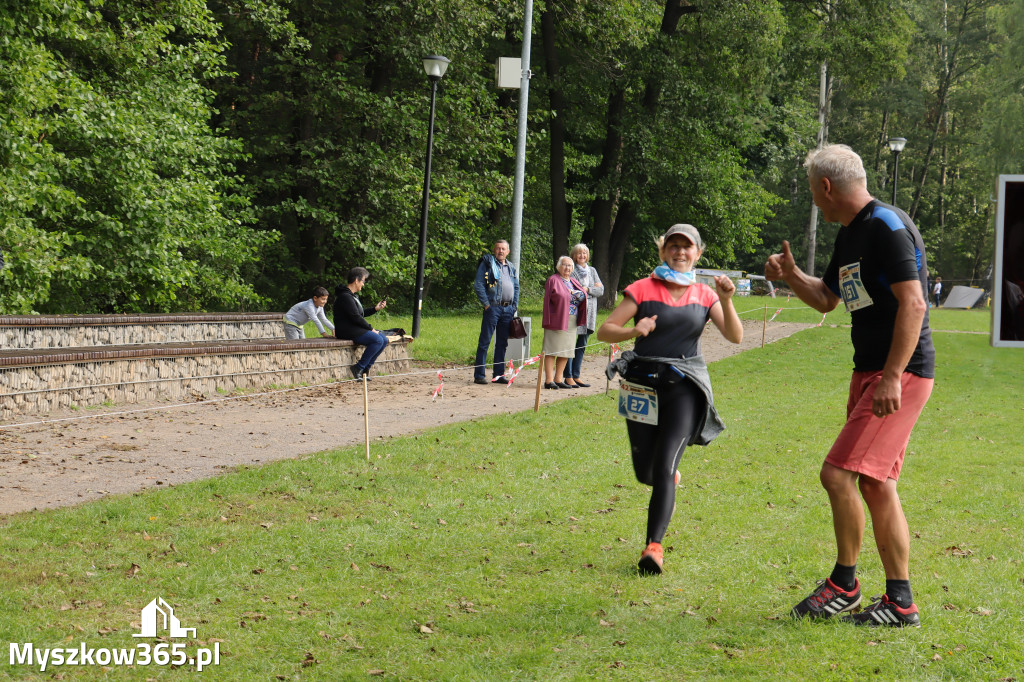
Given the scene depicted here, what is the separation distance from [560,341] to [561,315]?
1.46ft

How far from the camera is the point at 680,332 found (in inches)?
225

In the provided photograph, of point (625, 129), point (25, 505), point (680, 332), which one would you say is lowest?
point (25, 505)

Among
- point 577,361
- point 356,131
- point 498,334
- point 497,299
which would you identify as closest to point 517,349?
point 498,334

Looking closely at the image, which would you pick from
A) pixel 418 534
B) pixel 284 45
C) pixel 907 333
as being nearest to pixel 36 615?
pixel 418 534

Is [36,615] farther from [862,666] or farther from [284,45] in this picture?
[284,45]

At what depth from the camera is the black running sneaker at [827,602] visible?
4871 millimetres

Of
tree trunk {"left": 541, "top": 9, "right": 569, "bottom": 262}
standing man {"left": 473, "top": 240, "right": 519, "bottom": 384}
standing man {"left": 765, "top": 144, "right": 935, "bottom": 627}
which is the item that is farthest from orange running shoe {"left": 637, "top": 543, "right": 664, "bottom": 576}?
tree trunk {"left": 541, "top": 9, "right": 569, "bottom": 262}

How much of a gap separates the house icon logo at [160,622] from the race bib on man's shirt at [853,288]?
344 cm

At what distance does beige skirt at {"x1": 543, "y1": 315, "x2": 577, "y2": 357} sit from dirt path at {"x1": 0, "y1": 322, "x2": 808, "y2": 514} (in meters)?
0.57

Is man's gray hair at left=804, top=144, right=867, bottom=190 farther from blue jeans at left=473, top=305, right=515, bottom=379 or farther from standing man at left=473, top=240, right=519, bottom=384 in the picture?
blue jeans at left=473, top=305, right=515, bottom=379

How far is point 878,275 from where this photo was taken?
4.58 metres

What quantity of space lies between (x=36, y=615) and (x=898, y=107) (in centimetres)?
6108

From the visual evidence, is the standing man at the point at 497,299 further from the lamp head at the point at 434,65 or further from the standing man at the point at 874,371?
the standing man at the point at 874,371

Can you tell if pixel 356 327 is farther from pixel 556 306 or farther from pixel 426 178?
pixel 426 178
